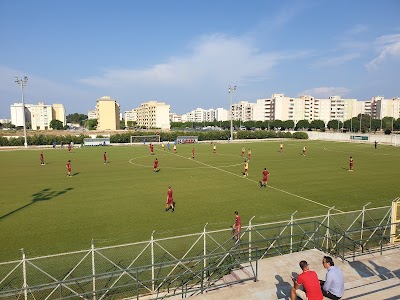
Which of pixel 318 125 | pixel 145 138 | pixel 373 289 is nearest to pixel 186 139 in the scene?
pixel 145 138

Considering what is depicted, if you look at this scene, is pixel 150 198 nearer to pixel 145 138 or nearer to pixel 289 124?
pixel 145 138

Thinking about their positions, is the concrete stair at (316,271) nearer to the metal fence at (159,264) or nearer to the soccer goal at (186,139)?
the metal fence at (159,264)

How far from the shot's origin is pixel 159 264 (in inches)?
316

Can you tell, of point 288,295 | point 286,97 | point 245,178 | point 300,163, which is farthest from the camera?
point 286,97

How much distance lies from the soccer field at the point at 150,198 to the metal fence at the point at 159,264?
1929 mm

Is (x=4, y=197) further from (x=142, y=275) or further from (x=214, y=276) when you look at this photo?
(x=214, y=276)

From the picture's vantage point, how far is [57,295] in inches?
351

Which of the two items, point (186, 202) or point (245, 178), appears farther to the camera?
Answer: point (245, 178)

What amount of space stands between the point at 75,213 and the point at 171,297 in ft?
34.8

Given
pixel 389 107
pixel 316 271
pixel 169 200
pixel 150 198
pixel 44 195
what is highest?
pixel 389 107

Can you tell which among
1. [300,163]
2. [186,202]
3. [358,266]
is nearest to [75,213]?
[186,202]

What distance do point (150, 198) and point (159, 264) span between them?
506 inches

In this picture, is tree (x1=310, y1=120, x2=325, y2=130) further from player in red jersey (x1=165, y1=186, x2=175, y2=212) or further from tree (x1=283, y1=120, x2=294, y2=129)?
player in red jersey (x1=165, y1=186, x2=175, y2=212)

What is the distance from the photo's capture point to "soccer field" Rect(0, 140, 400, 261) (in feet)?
46.3
